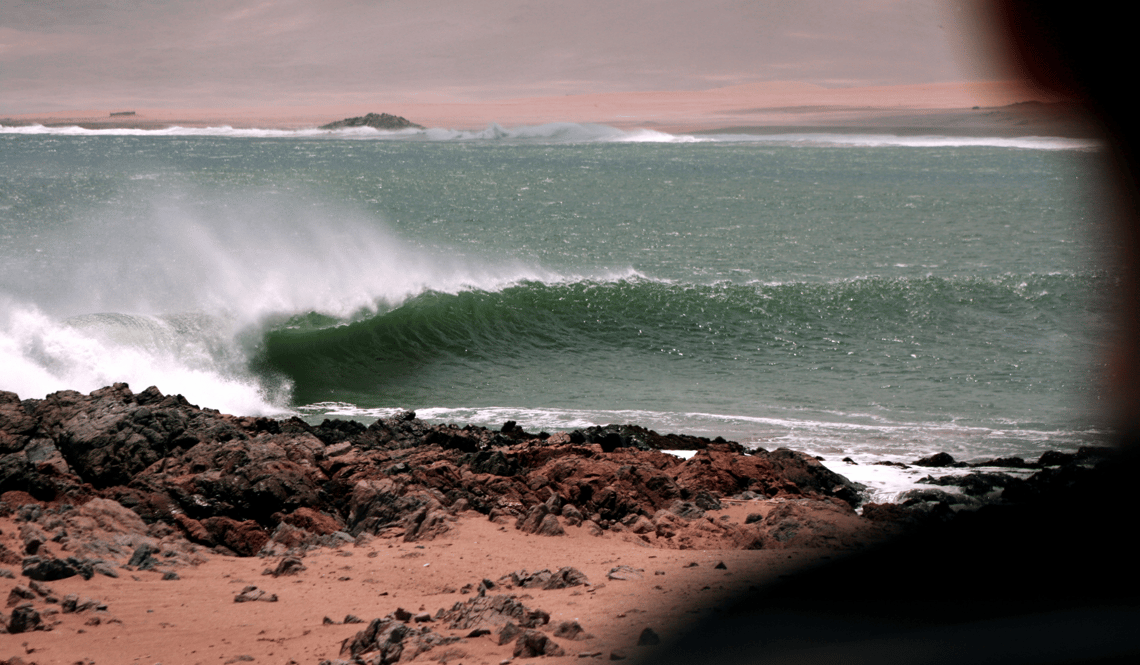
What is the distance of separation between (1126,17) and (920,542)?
3.56 meters

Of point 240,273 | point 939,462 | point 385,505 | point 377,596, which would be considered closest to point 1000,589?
point 377,596

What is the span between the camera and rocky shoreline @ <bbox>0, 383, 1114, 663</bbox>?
15.0ft

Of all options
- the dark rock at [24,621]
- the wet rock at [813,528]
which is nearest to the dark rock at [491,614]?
the dark rock at [24,621]

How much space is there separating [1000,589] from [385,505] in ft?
13.3

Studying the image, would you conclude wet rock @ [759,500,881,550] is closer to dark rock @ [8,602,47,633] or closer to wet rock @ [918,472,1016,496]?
wet rock @ [918,472,1016,496]

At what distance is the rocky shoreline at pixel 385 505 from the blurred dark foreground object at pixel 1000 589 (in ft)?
2.39

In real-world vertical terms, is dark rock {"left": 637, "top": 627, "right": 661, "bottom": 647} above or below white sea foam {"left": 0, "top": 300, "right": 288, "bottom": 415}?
above

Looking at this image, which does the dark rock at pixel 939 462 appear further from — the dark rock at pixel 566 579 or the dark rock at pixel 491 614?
the dark rock at pixel 491 614

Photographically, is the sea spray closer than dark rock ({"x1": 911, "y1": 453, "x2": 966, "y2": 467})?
No

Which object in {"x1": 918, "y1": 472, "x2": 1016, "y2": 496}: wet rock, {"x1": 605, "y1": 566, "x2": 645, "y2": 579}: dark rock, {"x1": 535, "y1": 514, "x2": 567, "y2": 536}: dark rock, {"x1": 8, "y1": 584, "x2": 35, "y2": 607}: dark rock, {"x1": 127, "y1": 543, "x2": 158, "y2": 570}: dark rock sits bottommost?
{"x1": 918, "y1": 472, "x2": 1016, "y2": 496}: wet rock

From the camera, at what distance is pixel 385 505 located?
632cm

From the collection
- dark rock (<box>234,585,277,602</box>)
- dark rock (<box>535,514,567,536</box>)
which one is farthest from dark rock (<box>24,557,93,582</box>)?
dark rock (<box>535,514,567,536</box>)

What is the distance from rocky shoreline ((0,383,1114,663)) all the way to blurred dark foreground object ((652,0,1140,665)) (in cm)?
73

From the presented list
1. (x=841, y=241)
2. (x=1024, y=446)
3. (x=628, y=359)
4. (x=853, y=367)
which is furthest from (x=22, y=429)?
(x=841, y=241)
